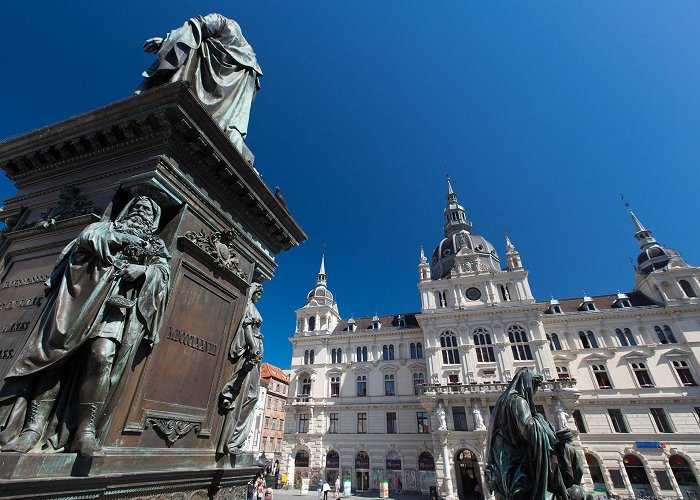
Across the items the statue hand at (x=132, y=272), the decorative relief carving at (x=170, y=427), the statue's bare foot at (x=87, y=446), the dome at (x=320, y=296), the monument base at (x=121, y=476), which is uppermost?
the dome at (x=320, y=296)

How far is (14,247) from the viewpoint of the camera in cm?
413

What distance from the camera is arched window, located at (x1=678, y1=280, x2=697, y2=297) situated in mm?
33562

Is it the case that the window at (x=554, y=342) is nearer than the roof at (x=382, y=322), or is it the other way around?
the window at (x=554, y=342)

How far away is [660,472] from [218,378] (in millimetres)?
39768

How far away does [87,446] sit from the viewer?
8.04 feet

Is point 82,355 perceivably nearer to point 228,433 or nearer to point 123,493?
point 123,493

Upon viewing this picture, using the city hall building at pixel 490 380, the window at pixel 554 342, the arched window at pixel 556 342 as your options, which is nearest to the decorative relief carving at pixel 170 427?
the city hall building at pixel 490 380

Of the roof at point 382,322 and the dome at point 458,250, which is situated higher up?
the dome at point 458,250

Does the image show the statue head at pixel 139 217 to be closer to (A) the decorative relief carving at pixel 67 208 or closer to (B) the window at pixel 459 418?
(A) the decorative relief carving at pixel 67 208

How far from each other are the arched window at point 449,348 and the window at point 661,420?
56.6 feet

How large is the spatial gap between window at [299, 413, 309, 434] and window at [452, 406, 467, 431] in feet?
53.0

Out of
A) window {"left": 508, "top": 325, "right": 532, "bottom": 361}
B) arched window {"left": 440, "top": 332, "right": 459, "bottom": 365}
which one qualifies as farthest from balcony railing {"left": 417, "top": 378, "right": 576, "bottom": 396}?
window {"left": 508, "top": 325, "right": 532, "bottom": 361}

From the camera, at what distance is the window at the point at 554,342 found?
3491cm

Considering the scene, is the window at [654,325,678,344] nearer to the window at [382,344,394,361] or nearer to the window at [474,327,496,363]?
the window at [474,327,496,363]
